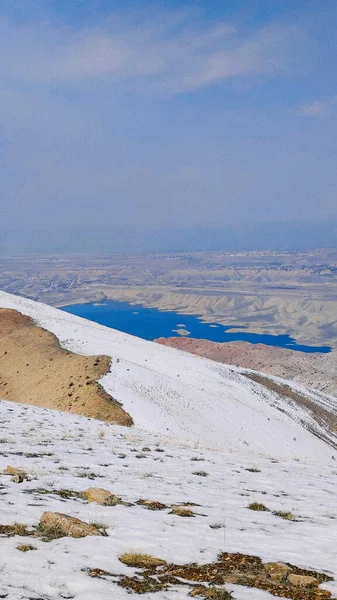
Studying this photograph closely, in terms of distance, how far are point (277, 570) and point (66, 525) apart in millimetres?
3158

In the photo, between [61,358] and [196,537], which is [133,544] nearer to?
[196,537]

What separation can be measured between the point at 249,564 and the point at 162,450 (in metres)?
10.1

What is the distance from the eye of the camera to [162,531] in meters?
8.22

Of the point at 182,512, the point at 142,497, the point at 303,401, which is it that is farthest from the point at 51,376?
the point at 182,512

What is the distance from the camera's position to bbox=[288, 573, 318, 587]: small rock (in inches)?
253


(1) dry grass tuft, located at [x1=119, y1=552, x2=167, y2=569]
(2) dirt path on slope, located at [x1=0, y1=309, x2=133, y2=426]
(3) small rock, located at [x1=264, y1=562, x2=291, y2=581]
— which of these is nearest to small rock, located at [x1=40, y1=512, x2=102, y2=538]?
(1) dry grass tuft, located at [x1=119, y1=552, x2=167, y2=569]

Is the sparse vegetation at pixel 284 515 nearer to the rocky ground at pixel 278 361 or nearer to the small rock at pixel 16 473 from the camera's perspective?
the small rock at pixel 16 473

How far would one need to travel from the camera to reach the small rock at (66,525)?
7.55 meters

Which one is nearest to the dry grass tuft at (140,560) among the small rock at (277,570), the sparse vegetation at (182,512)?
the small rock at (277,570)

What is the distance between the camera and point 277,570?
22.6ft

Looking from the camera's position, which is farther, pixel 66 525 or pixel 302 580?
pixel 66 525

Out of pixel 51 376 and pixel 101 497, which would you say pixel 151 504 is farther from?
pixel 51 376

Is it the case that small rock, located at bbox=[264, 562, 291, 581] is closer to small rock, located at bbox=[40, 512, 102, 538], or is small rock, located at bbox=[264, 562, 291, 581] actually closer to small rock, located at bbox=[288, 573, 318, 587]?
small rock, located at bbox=[288, 573, 318, 587]

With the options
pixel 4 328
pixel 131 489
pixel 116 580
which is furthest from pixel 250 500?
pixel 4 328
